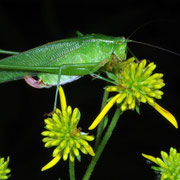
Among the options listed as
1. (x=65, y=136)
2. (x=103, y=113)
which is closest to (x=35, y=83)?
(x=65, y=136)

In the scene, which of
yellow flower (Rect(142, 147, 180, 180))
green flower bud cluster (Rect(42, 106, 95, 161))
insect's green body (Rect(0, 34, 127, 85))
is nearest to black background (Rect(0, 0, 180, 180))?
yellow flower (Rect(142, 147, 180, 180))

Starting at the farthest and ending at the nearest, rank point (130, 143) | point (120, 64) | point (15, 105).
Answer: point (15, 105), point (130, 143), point (120, 64)

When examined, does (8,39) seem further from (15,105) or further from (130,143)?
(130,143)

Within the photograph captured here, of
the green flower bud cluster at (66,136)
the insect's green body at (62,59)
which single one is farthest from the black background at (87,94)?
the green flower bud cluster at (66,136)

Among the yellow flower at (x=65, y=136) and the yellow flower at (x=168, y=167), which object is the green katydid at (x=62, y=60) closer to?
the yellow flower at (x=65, y=136)

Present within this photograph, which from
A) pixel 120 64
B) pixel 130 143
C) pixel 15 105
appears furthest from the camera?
pixel 15 105

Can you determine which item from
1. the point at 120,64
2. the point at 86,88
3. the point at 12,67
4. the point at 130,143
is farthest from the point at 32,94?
the point at 120,64

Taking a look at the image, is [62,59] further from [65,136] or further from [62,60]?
[65,136]

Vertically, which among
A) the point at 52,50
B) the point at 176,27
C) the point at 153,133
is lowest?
the point at 52,50
